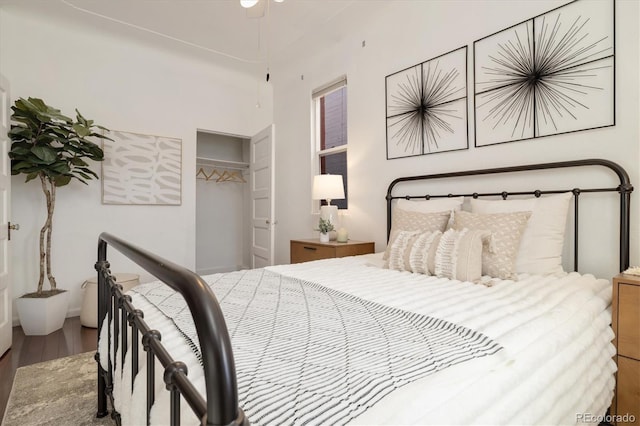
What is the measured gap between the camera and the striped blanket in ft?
1.95

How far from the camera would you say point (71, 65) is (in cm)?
329

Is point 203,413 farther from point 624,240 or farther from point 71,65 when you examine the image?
point 71,65

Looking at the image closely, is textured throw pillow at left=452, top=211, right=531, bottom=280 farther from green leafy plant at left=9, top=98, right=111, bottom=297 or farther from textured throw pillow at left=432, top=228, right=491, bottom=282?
green leafy plant at left=9, top=98, right=111, bottom=297

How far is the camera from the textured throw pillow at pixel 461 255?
1596mm

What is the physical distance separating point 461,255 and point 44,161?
3.19 m

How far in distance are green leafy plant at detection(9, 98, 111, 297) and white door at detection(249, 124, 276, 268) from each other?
1.63 meters

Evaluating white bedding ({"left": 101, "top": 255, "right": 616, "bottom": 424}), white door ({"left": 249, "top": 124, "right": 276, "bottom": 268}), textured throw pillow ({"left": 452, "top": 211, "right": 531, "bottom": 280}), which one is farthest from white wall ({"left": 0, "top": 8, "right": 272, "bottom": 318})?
textured throw pillow ({"left": 452, "top": 211, "right": 531, "bottom": 280})

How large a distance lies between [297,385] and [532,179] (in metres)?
2.06

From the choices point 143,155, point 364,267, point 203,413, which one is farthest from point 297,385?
point 143,155

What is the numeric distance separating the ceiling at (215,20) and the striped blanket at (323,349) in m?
2.48

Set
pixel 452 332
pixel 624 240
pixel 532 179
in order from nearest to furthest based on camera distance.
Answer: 1. pixel 452 332
2. pixel 624 240
3. pixel 532 179

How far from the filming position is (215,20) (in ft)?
10.2

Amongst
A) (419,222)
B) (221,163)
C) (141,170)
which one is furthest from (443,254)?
(221,163)

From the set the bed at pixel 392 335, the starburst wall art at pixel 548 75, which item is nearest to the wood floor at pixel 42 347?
the bed at pixel 392 335
